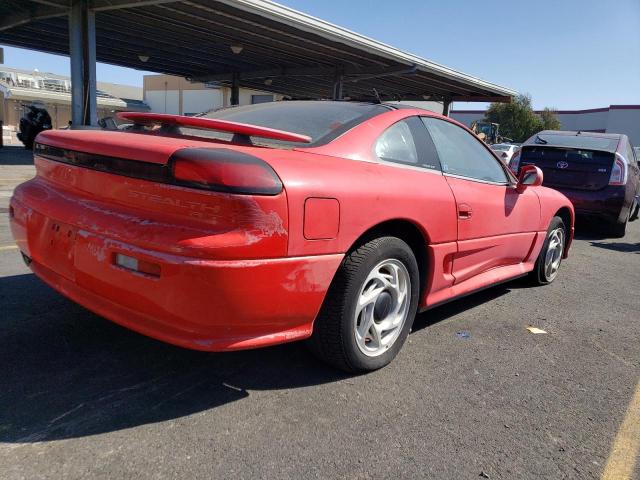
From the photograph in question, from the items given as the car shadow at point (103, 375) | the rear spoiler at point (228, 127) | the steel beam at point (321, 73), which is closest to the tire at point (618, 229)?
the car shadow at point (103, 375)

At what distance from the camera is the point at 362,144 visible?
2.78 metres

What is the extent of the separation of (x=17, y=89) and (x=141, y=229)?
4132cm

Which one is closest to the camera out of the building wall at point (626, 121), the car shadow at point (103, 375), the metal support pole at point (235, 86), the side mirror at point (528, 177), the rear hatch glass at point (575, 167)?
the car shadow at point (103, 375)

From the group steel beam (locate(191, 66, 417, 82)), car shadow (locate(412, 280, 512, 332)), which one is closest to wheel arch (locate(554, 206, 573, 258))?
car shadow (locate(412, 280, 512, 332))

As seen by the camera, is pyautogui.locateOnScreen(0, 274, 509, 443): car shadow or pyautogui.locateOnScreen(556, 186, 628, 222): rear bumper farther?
pyautogui.locateOnScreen(556, 186, 628, 222): rear bumper

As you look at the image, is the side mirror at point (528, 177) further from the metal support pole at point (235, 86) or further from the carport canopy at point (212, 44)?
the metal support pole at point (235, 86)

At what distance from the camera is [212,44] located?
16.5 m

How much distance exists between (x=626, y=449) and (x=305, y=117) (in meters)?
2.32

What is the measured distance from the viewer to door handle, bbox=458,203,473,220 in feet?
10.6

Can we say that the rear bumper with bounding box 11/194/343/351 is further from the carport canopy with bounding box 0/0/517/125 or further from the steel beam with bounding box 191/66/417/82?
the steel beam with bounding box 191/66/417/82

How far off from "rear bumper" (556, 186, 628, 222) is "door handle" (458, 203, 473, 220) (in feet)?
17.4

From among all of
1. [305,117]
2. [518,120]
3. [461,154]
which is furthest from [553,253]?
[518,120]

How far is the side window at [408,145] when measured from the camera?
9.59ft

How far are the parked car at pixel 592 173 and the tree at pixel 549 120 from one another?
43178 millimetres
